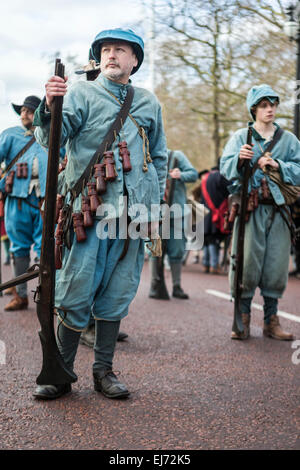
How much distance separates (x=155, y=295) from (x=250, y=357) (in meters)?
3.28

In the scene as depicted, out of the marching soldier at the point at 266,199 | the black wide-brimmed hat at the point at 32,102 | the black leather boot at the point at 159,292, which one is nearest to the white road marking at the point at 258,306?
the black leather boot at the point at 159,292

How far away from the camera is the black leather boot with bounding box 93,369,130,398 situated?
3.81m

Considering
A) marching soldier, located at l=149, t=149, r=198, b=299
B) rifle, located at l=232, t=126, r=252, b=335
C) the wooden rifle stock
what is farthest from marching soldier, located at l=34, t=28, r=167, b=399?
marching soldier, located at l=149, t=149, r=198, b=299

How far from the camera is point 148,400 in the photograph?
3.81 m

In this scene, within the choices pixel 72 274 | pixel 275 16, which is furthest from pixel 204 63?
pixel 72 274

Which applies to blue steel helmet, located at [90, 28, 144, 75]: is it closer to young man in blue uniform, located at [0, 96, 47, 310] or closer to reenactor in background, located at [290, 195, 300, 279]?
young man in blue uniform, located at [0, 96, 47, 310]

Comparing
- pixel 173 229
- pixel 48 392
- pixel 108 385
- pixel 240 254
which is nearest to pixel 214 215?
pixel 173 229

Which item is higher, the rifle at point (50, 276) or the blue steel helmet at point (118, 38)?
the blue steel helmet at point (118, 38)

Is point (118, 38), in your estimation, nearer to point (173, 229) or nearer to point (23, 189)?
point (23, 189)

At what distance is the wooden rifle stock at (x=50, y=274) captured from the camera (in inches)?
137

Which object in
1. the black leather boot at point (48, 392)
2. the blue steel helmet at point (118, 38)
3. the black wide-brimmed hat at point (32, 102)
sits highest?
the black wide-brimmed hat at point (32, 102)

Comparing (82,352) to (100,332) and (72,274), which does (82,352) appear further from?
(72,274)

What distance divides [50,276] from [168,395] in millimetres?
1079

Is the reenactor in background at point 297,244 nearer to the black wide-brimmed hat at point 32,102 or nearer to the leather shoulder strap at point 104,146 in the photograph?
the black wide-brimmed hat at point 32,102
